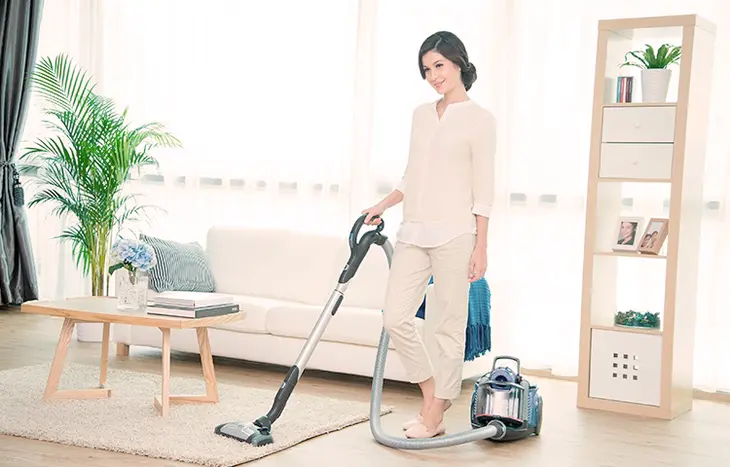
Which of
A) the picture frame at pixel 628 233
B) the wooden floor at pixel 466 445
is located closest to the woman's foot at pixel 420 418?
the wooden floor at pixel 466 445

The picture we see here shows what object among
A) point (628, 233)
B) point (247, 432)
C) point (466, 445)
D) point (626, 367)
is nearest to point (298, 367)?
point (247, 432)

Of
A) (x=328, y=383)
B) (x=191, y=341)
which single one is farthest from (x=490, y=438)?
(x=191, y=341)

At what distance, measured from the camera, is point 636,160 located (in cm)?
473

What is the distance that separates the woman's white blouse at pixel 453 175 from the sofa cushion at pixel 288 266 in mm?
1608

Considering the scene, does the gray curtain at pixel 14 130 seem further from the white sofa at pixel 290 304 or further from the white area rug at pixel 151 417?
the white area rug at pixel 151 417

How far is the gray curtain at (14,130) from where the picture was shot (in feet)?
23.0

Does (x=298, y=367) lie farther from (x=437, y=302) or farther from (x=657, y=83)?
(x=657, y=83)

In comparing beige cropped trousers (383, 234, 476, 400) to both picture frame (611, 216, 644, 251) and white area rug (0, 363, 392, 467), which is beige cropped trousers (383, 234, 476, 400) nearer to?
white area rug (0, 363, 392, 467)

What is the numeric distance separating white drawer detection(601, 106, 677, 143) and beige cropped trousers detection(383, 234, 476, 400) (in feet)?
4.20

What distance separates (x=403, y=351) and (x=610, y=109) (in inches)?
63.8

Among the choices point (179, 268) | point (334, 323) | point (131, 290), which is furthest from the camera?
point (179, 268)

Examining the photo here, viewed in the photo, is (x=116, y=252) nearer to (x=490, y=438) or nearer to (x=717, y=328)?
(x=490, y=438)

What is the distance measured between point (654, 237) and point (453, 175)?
1366 millimetres

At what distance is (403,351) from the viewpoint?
3.93 m
